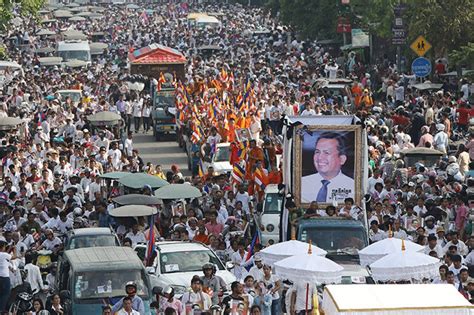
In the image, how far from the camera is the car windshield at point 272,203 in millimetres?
28531

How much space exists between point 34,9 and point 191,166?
19.0m

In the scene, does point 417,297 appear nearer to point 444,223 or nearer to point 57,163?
point 444,223

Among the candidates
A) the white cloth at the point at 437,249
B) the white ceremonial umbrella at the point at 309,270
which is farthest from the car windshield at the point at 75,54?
the white ceremonial umbrella at the point at 309,270

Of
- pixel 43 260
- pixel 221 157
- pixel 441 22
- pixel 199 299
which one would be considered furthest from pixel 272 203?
pixel 441 22

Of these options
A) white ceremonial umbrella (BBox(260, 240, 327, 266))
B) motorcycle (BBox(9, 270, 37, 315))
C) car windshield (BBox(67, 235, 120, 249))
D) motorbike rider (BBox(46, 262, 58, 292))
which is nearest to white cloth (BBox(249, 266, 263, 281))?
white ceremonial umbrella (BBox(260, 240, 327, 266))

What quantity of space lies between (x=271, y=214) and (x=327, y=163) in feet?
7.10

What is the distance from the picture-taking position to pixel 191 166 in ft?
131

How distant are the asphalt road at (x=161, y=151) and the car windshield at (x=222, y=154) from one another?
151 inches

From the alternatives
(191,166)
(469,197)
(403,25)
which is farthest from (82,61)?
(469,197)

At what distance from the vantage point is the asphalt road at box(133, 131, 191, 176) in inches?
1697

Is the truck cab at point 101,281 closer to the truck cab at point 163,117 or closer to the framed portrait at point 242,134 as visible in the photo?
the framed portrait at point 242,134

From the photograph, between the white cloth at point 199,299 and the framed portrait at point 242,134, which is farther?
the framed portrait at point 242,134

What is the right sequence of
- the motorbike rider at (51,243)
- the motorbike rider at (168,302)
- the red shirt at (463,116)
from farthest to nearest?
the red shirt at (463,116) < the motorbike rider at (51,243) < the motorbike rider at (168,302)

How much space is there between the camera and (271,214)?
28453 mm
